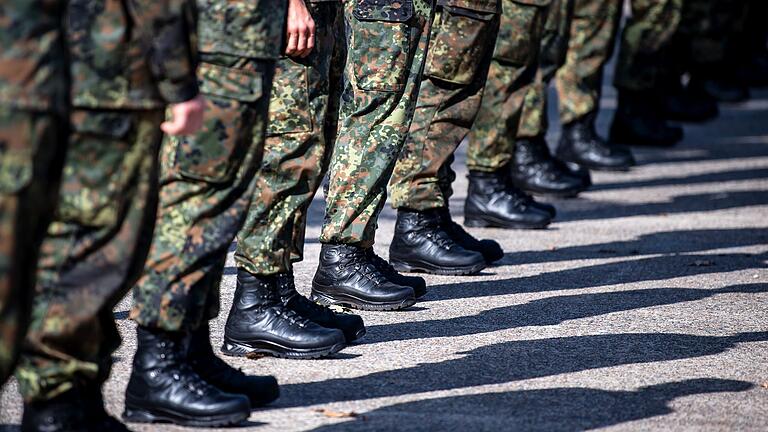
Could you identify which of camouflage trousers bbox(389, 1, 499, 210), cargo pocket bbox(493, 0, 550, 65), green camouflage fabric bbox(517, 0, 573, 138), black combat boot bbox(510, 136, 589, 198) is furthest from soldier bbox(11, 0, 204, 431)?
black combat boot bbox(510, 136, 589, 198)

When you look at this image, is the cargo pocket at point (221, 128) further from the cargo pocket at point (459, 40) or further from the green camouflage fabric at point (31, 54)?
the cargo pocket at point (459, 40)

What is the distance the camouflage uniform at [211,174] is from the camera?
11.8 ft

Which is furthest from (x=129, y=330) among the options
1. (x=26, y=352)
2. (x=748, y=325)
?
(x=748, y=325)

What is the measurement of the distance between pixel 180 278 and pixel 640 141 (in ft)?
23.6

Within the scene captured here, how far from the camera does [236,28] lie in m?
3.69

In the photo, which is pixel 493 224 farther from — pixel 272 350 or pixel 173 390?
pixel 173 390

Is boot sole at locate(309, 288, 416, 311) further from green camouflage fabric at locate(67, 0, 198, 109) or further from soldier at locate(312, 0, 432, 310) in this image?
green camouflage fabric at locate(67, 0, 198, 109)

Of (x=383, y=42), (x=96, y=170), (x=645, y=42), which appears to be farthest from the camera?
(x=645, y=42)

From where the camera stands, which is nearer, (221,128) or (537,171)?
(221,128)

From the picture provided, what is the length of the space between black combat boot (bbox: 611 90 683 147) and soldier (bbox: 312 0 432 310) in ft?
16.7

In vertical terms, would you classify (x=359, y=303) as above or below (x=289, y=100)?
below

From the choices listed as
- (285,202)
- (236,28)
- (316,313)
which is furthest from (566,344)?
(236,28)

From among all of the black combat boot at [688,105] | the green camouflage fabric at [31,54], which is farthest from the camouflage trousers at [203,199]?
the black combat boot at [688,105]

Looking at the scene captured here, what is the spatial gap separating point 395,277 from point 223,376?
163cm
